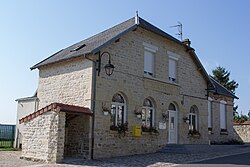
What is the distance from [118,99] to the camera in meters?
15.1

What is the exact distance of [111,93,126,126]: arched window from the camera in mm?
14727

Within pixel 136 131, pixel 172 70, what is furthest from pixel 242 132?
pixel 136 131

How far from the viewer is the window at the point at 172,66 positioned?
18469 mm

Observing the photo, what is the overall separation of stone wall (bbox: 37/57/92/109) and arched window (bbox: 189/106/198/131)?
846 cm

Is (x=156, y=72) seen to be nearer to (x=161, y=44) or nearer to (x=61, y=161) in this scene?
(x=161, y=44)

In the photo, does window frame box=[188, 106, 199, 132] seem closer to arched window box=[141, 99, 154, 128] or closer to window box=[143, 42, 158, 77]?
arched window box=[141, 99, 154, 128]

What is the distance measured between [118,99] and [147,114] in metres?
2.26

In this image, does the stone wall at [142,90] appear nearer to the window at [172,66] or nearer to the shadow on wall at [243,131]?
the window at [172,66]

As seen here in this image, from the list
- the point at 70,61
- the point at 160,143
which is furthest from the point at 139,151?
the point at 70,61

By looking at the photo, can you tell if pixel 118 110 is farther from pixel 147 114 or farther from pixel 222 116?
pixel 222 116

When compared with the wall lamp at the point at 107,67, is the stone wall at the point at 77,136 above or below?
below

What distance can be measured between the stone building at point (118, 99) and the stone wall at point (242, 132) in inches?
371

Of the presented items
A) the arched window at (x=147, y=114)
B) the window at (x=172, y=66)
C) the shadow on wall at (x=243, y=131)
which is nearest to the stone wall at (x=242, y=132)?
the shadow on wall at (x=243, y=131)

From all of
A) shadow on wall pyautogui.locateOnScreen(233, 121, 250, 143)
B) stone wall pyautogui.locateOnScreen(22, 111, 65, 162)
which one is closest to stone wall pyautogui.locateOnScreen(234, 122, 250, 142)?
shadow on wall pyautogui.locateOnScreen(233, 121, 250, 143)
